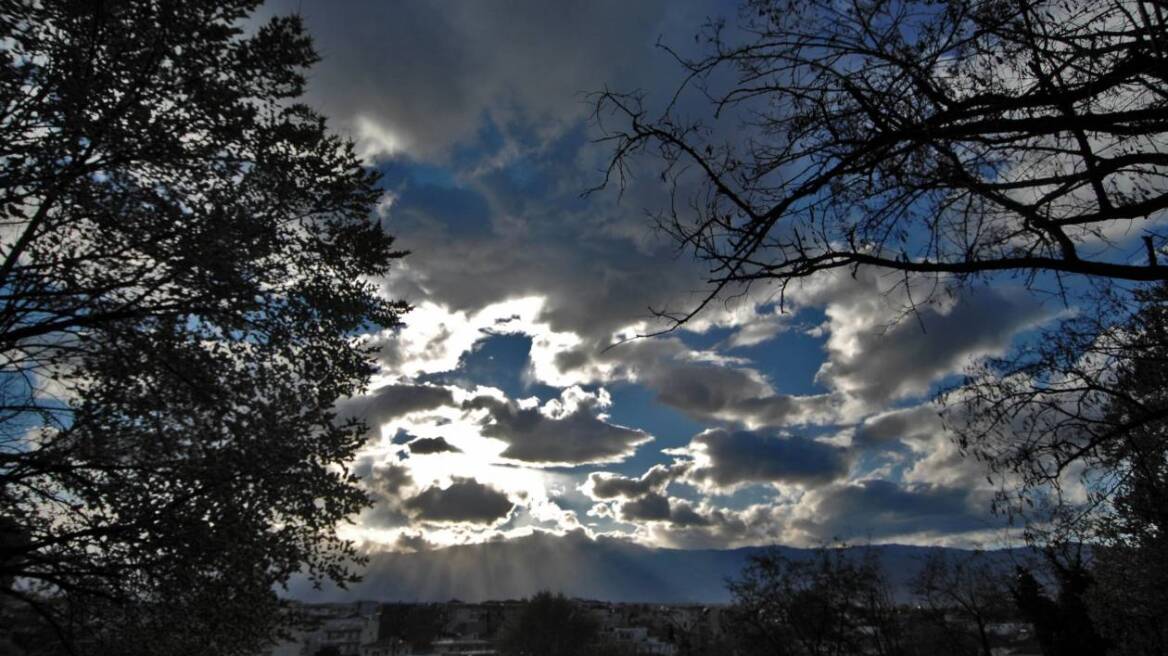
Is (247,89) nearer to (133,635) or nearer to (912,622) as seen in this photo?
(133,635)

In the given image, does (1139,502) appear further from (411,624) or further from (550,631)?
(411,624)

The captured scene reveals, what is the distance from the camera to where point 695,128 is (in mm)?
4070

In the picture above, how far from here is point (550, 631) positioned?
80500 millimetres

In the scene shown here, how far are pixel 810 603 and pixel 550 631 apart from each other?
52.9 m

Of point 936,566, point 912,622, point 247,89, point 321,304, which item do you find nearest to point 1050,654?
point 936,566

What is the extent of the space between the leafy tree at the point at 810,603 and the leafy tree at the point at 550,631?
4582 centimetres

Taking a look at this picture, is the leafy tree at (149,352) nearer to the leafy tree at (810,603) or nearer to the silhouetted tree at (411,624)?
the leafy tree at (810,603)

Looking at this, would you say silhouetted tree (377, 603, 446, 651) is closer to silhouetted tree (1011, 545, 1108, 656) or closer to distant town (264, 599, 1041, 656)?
distant town (264, 599, 1041, 656)

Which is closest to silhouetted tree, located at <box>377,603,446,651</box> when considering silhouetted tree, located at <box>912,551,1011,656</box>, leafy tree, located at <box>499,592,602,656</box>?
leafy tree, located at <box>499,592,602,656</box>

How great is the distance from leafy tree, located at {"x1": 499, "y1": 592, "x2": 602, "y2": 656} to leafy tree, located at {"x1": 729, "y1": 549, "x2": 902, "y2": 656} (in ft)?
150

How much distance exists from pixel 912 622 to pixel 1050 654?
22.6 meters

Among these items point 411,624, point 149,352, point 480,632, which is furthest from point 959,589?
point 480,632

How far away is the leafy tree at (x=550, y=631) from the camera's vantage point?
260 ft

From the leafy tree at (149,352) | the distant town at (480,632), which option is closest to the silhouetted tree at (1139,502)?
the leafy tree at (149,352)
